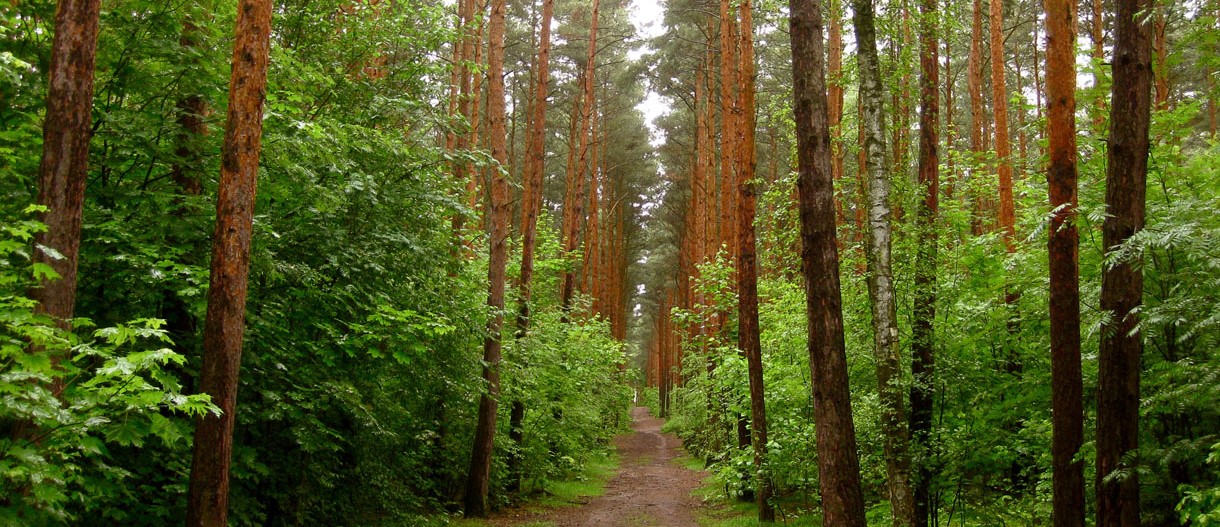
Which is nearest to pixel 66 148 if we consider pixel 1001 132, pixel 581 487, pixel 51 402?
pixel 51 402

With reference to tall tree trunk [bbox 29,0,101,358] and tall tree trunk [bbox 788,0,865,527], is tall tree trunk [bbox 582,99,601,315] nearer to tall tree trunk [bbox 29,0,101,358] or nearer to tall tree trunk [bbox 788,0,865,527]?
tall tree trunk [bbox 788,0,865,527]

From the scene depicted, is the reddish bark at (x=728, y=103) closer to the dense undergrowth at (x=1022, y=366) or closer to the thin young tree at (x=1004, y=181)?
the dense undergrowth at (x=1022, y=366)

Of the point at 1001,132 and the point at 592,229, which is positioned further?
the point at 592,229

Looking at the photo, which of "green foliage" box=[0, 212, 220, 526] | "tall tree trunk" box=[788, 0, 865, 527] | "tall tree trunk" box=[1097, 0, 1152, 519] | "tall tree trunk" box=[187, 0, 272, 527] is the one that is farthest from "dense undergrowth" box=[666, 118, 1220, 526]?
"green foliage" box=[0, 212, 220, 526]

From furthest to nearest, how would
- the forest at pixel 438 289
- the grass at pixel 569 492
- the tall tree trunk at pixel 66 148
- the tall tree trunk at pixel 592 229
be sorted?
1. the tall tree trunk at pixel 592 229
2. the grass at pixel 569 492
3. the forest at pixel 438 289
4. the tall tree trunk at pixel 66 148

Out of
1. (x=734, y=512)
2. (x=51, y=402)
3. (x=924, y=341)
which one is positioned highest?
(x=924, y=341)

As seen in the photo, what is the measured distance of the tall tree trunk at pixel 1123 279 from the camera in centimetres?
635

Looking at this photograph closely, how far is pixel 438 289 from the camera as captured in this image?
10641mm

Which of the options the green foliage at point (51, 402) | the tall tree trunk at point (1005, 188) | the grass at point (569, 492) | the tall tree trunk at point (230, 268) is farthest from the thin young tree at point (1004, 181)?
the green foliage at point (51, 402)

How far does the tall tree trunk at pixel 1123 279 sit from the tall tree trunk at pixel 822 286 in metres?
2.16

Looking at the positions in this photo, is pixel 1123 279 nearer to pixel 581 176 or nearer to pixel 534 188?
pixel 534 188

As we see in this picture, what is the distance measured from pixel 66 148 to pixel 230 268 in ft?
4.98

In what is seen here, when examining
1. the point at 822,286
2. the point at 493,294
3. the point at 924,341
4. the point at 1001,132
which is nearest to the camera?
the point at 822,286

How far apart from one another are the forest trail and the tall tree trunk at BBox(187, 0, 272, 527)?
7.20 m
